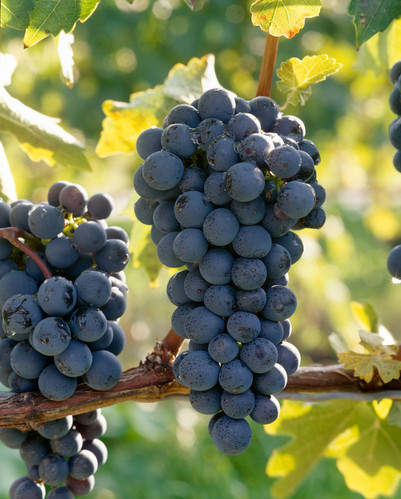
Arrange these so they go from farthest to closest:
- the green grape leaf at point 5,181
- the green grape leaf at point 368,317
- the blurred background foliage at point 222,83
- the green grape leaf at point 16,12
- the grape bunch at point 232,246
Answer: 1. the blurred background foliage at point 222,83
2. the green grape leaf at point 368,317
3. the green grape leaf at point 5,181
4. the green grape leaf at point 16,12
5. the grape bunch at point 232,246

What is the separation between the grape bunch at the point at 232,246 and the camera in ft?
1.94

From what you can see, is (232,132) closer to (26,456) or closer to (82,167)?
(82,167)

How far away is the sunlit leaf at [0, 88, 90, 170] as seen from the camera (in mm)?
899

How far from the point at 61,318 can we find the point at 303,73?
1.38 ft

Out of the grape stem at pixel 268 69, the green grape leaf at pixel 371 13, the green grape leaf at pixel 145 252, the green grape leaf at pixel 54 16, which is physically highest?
the green grape leaf at pixel 371 13

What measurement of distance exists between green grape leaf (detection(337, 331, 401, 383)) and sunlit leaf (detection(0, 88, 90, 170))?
495 mm

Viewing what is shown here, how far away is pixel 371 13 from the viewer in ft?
2.31

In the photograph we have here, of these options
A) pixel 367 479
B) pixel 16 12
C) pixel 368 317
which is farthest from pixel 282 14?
pixel 367 479

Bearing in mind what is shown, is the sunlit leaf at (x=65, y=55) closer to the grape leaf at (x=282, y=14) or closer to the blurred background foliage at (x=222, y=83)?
the grape leaf at (x=282, y=14)

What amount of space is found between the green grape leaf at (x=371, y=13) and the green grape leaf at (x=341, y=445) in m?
0.59

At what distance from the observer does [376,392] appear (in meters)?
0.84

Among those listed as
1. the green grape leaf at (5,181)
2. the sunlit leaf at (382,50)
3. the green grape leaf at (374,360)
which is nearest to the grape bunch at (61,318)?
the green grape leaf at (5,181)

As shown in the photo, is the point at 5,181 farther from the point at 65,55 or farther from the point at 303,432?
the point at 303,432

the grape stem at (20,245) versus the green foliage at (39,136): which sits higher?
the green foliage at (39,136)
